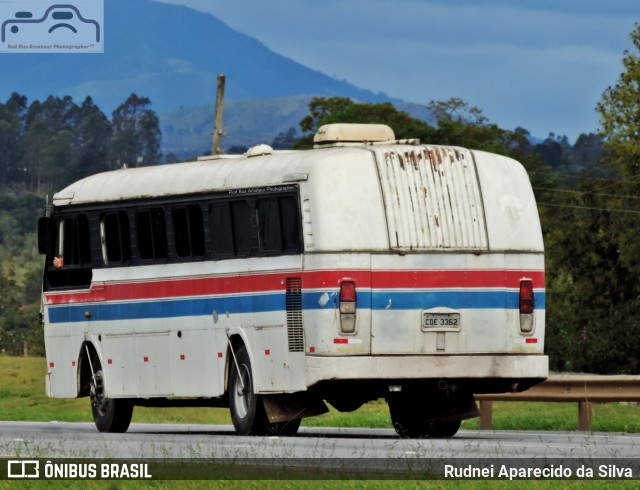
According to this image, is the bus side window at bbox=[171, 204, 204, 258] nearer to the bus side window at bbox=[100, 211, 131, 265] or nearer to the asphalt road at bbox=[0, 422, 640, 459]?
the bus side window at bbox=[100, 211, 131, 265]

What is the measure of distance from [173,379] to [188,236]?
1713mm

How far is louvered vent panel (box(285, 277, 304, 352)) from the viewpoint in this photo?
65.4 ft

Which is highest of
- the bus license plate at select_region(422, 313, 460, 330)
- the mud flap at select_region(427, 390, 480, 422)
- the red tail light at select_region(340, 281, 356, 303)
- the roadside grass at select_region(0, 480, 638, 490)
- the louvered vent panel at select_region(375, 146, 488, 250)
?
the louvered vent panel at select_region(375, 146, 488, 250)

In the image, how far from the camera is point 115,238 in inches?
923

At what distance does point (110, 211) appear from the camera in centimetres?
2359

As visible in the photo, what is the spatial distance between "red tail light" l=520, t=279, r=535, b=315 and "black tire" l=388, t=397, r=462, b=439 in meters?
1.77

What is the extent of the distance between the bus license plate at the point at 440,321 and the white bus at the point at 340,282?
10 millimetres

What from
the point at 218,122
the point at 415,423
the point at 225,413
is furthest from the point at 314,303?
the point at 218,122

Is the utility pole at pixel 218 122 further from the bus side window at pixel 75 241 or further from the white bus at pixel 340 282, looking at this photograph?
the white bus at pixel 340 282

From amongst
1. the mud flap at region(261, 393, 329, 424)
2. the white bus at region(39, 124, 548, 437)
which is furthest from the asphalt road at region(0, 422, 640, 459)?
the white bus at region(39, 124, 548, 437)

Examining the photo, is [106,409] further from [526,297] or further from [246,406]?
[526,297]

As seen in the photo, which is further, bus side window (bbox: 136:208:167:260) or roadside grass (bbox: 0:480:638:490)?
bus side window (bbox: 136:208:167:260)

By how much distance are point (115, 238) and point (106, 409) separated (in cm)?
214

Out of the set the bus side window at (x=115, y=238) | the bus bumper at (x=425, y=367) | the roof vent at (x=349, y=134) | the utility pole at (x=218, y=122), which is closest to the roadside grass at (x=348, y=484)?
the bus bumper at (x=425, y=367)
